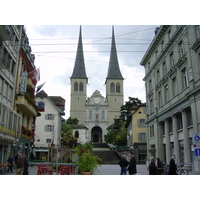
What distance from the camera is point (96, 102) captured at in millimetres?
91438

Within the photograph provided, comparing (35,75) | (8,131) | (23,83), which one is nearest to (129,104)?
(35,75)

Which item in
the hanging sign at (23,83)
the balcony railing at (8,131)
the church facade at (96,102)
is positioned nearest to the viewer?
the balcony railing at (8,131)

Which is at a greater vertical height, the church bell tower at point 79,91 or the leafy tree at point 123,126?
the church bell tower at point 79,91

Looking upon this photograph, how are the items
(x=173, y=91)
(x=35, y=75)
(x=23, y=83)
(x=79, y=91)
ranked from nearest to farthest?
(x=23, y=83)
(x=173, y=91)
(x=35, y=75)
(x=79, y=91)

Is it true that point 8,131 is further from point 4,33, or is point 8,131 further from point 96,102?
point 96,102

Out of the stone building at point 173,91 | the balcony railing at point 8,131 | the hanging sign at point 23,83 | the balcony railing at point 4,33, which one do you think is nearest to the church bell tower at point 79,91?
the stone building at point 173,91

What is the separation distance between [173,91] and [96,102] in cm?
6848

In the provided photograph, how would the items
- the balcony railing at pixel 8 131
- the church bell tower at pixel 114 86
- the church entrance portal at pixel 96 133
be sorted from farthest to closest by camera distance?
the church bell tower at pixel 114 86
the church entrance portal at pixel 96 133
the balcony railing at pixel 8 131

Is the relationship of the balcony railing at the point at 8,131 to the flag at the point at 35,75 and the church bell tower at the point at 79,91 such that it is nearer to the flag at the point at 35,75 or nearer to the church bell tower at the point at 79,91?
the flag at the point at 35,75

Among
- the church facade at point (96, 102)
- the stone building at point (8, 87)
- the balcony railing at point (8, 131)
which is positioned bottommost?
the balcony railing at point (8, 131)

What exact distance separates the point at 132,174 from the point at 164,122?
17118 millimetres

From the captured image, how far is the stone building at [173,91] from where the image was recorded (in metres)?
18.6

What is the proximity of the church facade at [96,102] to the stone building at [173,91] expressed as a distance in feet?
181

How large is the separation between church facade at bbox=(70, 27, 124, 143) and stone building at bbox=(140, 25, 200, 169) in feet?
181
